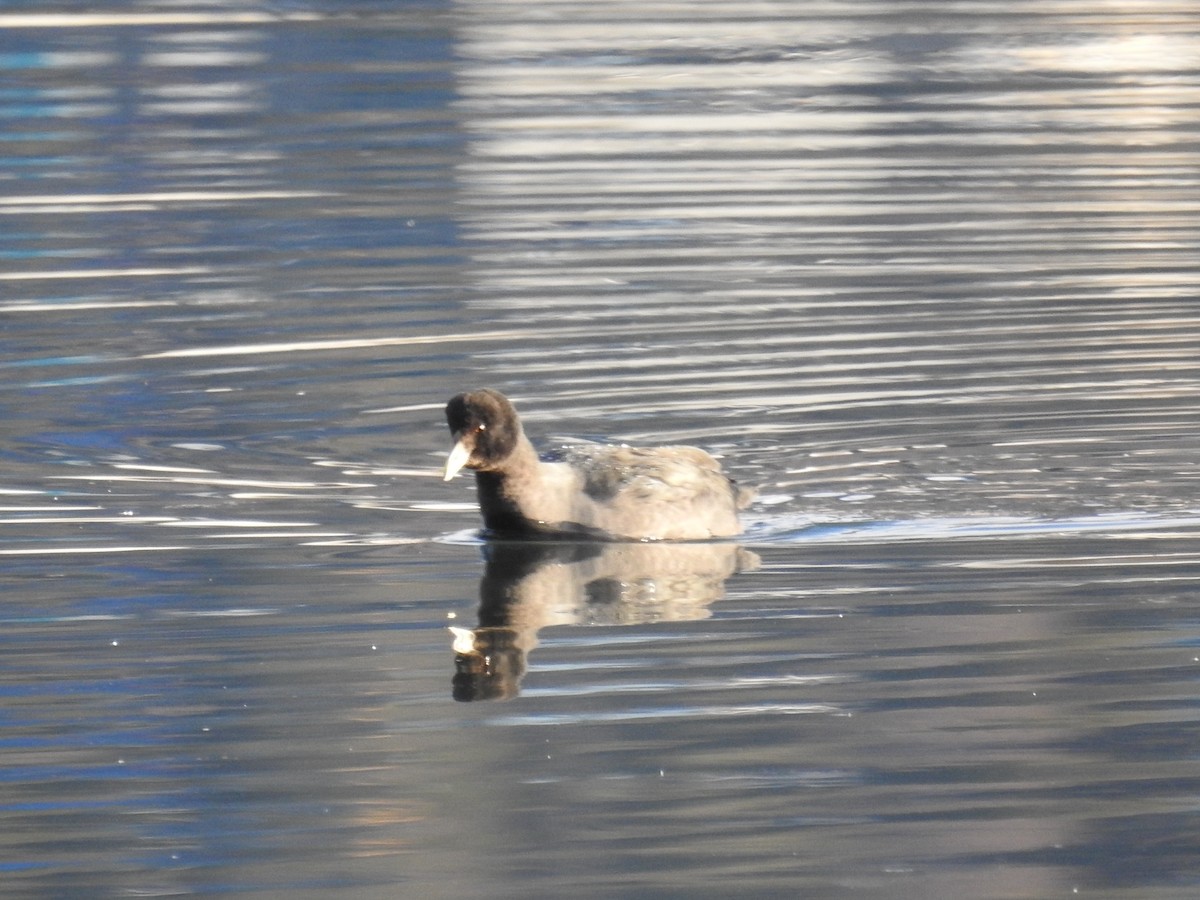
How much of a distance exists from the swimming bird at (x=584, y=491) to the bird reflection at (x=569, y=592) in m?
0.08

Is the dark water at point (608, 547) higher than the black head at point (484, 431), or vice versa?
the black head at point (484, 431)

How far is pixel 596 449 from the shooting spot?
11.5m

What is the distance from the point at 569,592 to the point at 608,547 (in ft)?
2.70

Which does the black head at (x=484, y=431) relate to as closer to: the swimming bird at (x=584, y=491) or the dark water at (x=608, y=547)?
the swimming bird at (x=584, y=491)

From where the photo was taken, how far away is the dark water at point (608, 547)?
7.62m

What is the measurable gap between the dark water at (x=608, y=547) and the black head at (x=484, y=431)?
0.43 m

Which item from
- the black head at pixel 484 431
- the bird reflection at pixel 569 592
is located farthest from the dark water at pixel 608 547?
the black head at pixel 484 431

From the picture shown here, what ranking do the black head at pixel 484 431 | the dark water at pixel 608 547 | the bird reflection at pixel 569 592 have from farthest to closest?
the black head at pixel 484 431 < the bird reflection at pixel 569 592 < the dark water at pixel 608 547

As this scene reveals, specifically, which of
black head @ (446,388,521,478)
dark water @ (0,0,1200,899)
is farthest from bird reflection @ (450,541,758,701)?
black head @ (446,388,521,478)

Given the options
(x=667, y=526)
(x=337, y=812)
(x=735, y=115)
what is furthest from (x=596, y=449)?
(x=735, y=115)

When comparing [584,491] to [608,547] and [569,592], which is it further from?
[569,592]

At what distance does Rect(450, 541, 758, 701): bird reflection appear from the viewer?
930cm

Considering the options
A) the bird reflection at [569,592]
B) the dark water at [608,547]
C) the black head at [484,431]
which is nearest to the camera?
the dark water at [608,547]

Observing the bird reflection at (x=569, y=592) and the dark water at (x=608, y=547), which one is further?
the bird reflection at (x=569, y=592)
